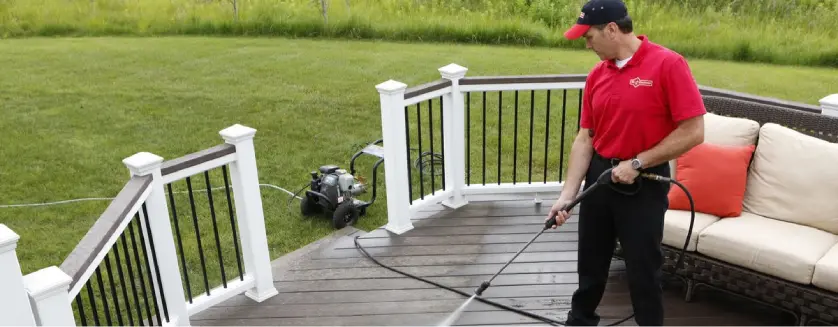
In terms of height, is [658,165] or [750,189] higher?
[658,165]

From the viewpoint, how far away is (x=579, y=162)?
108 inches

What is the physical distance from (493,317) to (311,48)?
6.67 metres

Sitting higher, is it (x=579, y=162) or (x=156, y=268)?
(x=579, y=162)

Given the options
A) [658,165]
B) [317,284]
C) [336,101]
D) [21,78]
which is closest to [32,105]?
[21,78]

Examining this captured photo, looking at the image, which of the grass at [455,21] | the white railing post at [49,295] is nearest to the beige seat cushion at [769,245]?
the white railing post at [49,295]

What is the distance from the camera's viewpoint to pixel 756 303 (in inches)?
124

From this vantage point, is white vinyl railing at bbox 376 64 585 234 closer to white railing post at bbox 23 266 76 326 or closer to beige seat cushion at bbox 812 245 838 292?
beige seat cushion at bbox 812 245 838 292

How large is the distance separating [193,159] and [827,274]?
252 centimetres

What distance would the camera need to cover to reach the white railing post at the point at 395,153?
3664 millimetres

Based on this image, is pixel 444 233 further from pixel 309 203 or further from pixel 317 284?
pixel 309 203

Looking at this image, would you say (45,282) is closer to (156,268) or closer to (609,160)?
(156,268)

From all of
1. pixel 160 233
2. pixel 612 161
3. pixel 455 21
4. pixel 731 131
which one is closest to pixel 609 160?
pixel 612 161

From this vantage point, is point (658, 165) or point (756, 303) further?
point (756, 303)

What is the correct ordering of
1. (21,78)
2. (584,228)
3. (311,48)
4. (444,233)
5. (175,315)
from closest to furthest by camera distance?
1. (584,228)
2. (175,315)
3. (444,233)
4. (21,78)
5. (311,48)
